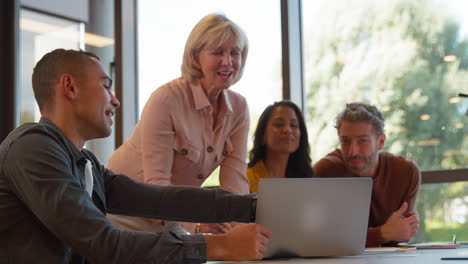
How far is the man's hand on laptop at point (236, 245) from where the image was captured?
1.43m

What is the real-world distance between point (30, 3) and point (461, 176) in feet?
12.7

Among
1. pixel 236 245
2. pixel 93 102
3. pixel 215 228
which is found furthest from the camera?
pixel 215 228

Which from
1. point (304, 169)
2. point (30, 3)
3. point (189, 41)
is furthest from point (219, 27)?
point (30, 3)

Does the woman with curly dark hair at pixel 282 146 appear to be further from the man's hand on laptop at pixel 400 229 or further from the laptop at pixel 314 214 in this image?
the laptop at pixel 314 214

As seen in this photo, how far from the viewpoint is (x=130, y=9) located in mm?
4840

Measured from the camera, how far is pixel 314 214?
5.23 feet

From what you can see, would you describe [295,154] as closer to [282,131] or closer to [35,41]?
[282,131]

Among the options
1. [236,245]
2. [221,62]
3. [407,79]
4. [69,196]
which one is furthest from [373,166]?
[69,196]

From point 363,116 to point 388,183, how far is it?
36 centimetres

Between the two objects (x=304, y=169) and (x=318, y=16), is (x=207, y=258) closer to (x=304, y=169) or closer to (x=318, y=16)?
(x=304, y=169)

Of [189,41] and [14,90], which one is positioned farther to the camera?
[14,90]

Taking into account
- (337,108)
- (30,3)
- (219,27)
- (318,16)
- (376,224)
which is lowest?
(376,224)

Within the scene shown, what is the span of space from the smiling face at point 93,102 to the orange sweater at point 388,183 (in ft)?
5.59

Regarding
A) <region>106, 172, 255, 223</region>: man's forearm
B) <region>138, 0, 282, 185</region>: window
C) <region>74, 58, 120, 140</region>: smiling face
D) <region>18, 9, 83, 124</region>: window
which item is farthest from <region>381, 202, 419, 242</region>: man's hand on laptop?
<region>18, 9, 83, 124</region>: window
